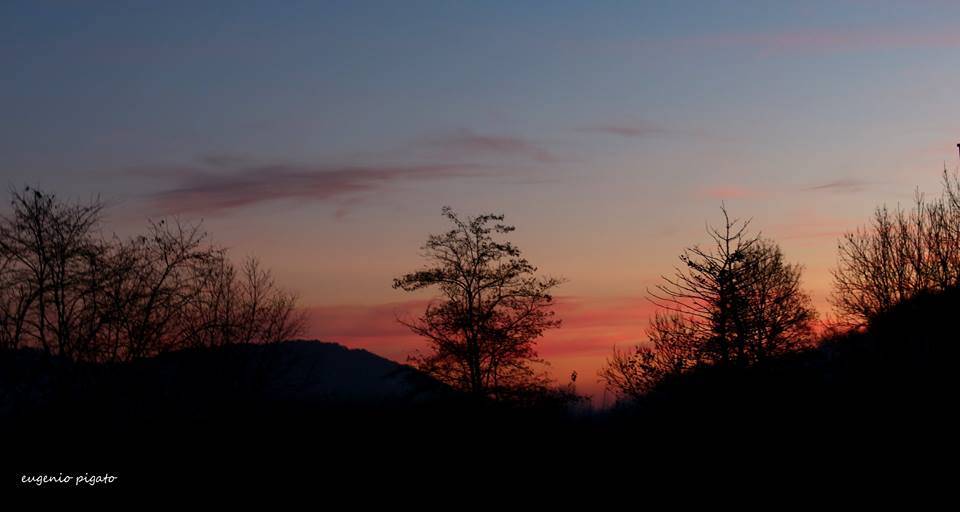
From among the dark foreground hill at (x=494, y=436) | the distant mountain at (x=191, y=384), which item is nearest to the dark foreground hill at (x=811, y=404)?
the dark foreground hill at (x=494, y=436)

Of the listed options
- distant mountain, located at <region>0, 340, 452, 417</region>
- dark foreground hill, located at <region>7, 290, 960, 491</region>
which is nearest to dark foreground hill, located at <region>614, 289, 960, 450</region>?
dark foreground hill, located at <region>7, 290, 960, 491</region>

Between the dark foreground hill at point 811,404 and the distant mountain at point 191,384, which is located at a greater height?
the distant mountain at point 191,384

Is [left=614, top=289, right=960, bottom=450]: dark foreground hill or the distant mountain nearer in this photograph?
[left=614, top=289, right=960, bottom=450]: dark foreground hill

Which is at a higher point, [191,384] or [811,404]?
[191,384]

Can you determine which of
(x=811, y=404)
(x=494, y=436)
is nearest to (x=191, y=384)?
(x=494, y=436)

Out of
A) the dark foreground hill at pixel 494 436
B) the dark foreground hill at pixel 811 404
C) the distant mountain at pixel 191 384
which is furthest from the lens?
the distant mountain at pixel 191 384

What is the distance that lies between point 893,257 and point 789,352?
700 inches

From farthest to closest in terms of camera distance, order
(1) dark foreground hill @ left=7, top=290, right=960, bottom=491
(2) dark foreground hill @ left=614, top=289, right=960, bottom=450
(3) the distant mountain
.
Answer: (3) the distant mountain → (2) dark foreground hill @ left=614, top=289, right=960, bottom=450 → (1) dark foreground hill @ left=7, top=290, right=960, bottom=491

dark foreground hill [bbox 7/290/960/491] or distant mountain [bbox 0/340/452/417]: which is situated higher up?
distant mountain [bbox 0/340/452/417]

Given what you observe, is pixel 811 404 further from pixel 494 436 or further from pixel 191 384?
pixel 191 384

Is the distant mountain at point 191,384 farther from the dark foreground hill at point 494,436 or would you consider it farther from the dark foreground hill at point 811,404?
the dark foreground hill at point 811,404

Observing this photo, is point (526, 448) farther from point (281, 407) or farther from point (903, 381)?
point (903, 381)

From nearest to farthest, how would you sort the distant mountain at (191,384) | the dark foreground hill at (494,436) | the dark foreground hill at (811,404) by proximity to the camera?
the dark foreground hill at (494,436), the dark foreground hill at (811,404), the distant mountain at (191,384)

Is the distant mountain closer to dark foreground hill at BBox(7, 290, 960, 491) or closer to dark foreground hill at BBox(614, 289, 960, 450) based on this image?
dark foreground hill at BBox(7, 290, 960, 491)
